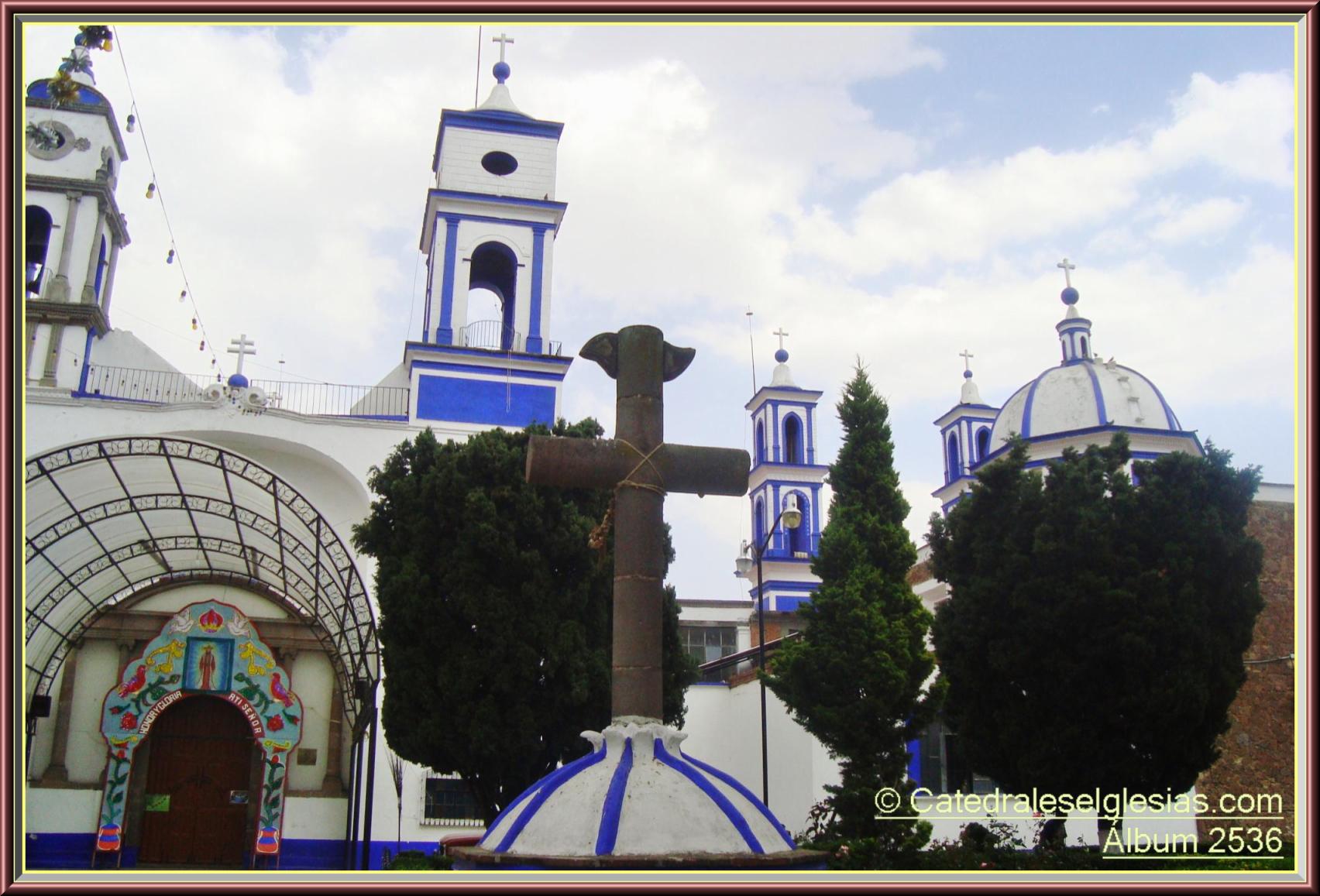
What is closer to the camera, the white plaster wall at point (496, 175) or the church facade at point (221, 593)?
the church facade at point (221, 593)

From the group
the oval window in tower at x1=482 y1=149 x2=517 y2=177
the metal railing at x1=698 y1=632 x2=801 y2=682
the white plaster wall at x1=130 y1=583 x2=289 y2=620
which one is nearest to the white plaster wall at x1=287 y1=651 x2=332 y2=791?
the white plaster wall at x1=130 y1=583 x2=289 y2=620

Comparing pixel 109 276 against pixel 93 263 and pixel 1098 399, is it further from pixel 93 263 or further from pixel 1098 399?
pixel 1098 399

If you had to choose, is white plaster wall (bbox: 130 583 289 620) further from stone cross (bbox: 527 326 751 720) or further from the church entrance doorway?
stone cross (bbox: 527 326 751 720)

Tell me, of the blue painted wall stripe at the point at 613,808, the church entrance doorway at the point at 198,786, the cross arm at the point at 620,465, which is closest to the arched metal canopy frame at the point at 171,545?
the church entrance doorway at the point at 198,786

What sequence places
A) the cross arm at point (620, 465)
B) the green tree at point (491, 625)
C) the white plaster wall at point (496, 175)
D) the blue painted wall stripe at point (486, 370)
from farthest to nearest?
the white plaster wall at point (496, 175), the blue painted wall stripe at point (486, 370), the green tree at point (491, 625), the cross arm at point (620, 465)

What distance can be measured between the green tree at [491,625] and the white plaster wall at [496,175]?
27.9 feet

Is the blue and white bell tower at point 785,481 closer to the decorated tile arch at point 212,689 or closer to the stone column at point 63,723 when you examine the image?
the decorated tile arch at point 212,689

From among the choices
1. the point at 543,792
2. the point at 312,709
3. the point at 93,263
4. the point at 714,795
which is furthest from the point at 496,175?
the point at 714,795

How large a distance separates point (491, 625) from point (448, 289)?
8.71 m

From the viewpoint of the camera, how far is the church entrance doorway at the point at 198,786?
17.2 metres

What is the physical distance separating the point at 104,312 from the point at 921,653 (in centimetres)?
Result: 1588

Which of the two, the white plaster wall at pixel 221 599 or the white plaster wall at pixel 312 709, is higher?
the white plaster wall at pixel 221 599

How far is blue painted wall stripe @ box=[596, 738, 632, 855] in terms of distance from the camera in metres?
4.90

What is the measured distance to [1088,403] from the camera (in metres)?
20.5
